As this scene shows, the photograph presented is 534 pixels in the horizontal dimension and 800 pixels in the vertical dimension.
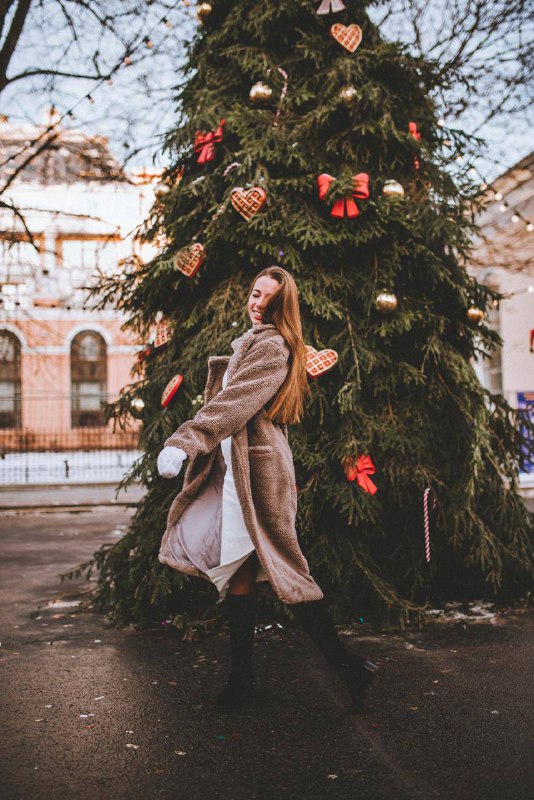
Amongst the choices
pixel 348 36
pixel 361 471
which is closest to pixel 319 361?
pixel 361 471

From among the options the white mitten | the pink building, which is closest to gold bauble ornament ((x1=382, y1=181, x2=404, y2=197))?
the white mitten

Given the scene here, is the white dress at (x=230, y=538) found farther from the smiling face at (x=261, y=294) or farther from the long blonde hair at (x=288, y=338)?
the smiling face at (x=261, y=294)

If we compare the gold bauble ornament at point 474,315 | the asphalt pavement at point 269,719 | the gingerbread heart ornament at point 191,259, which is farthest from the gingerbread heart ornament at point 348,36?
the asphalt pavement at point 269,719

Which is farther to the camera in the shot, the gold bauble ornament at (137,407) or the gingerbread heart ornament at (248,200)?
the gold bauble ornament at (137,407)

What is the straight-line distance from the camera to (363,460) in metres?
4.85

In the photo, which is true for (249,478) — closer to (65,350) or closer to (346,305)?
(346,305)

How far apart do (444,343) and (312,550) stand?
171 centimetres

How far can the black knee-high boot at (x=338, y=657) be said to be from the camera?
3414 millimetres

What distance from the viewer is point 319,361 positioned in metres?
4.78

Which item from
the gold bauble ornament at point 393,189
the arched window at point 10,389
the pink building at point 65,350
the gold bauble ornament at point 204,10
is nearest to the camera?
the gold bauble ornament at point 393,189

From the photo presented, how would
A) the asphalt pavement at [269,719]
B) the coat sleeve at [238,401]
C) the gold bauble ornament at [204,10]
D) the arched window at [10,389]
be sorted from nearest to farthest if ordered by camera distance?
the asphalt pavement at [269,719] → the coat sleeve at [238,401] → the gold bauble ornament at [204,10] → the arched window at [10,389]

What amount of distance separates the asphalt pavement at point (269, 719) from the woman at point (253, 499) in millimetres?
279

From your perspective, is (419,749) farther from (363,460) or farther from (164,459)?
(363,460)

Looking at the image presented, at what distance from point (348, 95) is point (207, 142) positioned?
106 centimetres
